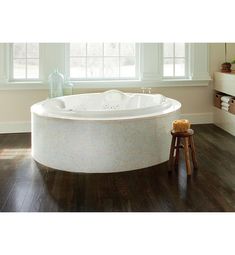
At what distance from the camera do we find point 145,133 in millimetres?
2637

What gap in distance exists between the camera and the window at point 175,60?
4.41 m

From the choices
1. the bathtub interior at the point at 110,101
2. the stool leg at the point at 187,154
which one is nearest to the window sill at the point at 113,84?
the bathtub interior at the point at 110,101

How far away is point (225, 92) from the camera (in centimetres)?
413

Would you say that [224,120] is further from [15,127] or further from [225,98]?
[15,127]

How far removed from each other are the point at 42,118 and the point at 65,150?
1.12 feet

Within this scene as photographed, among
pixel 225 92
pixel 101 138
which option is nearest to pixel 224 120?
pixel 225 92

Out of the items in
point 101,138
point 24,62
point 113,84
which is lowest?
point 101,138

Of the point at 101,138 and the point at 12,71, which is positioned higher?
the point at 12,71

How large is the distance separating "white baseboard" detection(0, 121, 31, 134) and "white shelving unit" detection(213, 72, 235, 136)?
2.37 metres

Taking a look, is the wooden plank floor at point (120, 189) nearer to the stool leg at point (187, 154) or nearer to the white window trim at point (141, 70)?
the stool leg at point (187, 154)

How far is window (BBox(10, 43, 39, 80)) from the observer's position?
4.08m

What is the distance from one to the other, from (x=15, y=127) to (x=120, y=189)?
2192 mm
